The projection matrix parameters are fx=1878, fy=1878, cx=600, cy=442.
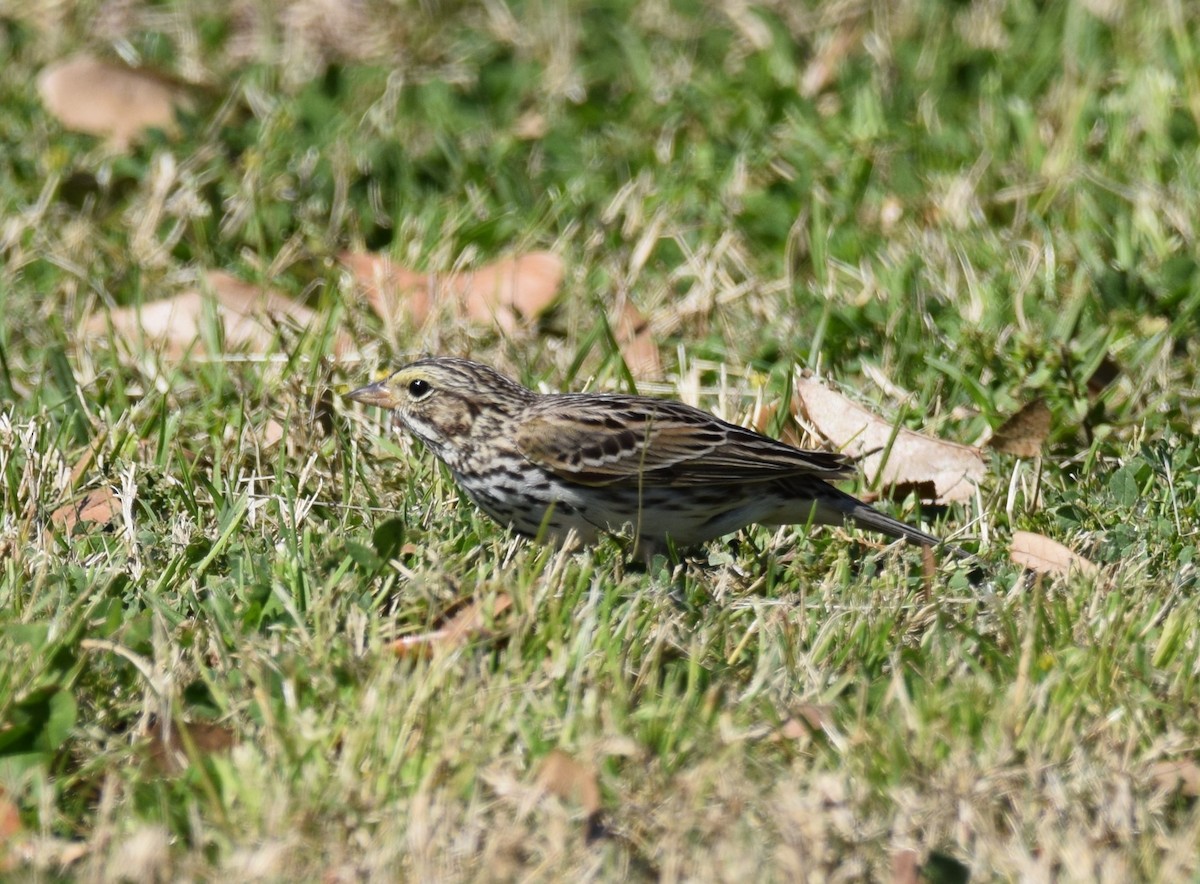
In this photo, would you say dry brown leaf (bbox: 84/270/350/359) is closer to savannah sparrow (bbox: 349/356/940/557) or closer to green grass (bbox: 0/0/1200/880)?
green grass (bbox: 0/0/1200/880)

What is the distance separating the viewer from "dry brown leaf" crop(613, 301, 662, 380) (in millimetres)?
6699

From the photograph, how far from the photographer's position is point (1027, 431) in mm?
6000

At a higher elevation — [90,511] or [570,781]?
→ [570,781]

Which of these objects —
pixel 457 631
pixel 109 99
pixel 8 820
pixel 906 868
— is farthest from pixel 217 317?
pixel 906 868

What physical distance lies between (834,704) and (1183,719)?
29.9 inches

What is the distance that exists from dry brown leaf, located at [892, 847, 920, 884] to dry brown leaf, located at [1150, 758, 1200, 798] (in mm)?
627

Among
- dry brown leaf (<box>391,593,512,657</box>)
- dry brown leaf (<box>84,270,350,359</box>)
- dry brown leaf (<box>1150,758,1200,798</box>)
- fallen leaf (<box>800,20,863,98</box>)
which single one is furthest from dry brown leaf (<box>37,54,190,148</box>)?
dry brown leaf (<box>1150,758,1200,798</box>)

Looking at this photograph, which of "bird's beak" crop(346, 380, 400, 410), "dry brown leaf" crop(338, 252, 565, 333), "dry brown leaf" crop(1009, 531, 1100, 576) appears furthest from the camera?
"dry brown leaf" crop(338, 252, 565, 333)

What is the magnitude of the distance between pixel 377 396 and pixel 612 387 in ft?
3.59

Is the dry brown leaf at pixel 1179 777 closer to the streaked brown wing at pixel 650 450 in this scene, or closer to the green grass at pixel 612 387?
the green grass at pixel 612 387

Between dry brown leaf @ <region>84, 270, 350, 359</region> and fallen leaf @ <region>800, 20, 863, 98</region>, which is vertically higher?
fallen leaf @ <region>800, 20, 863, 98</region>

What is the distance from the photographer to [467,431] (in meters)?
5.49

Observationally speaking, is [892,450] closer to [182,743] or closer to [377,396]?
[377,396]

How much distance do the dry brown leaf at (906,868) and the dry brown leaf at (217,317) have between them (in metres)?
3.56
